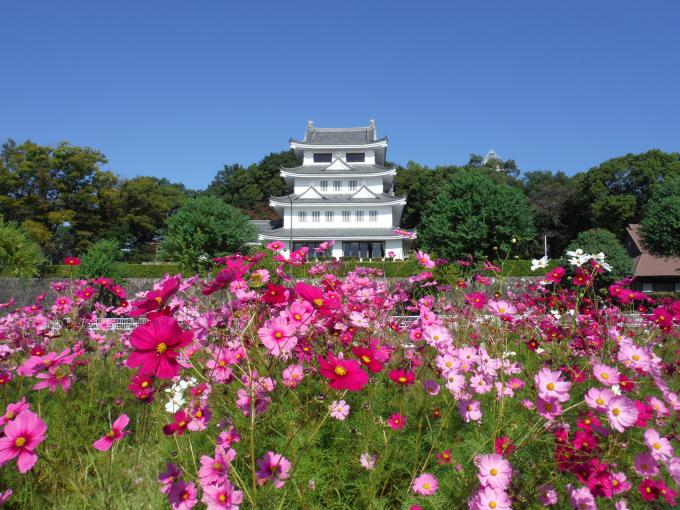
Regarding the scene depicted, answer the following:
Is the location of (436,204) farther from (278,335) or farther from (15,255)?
(278,335)

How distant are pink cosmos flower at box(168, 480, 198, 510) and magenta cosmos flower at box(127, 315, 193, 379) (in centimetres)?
33

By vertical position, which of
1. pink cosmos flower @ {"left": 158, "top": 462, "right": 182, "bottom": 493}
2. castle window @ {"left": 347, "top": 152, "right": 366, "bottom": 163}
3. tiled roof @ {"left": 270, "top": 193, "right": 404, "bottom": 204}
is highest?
castle window @ {"left": 347, "top": 152, "right": 366, "bottom": 163}

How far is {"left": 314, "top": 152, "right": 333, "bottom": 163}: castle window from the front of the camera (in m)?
30.7

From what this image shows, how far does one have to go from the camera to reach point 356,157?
30.8 meters

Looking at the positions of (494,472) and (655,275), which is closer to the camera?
(494,472)

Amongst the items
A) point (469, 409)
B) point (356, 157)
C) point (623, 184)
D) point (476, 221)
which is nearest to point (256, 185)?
point (356, 157)

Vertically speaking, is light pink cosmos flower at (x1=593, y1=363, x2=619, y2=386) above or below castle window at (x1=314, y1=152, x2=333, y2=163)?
below

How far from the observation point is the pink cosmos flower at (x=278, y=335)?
122 cm

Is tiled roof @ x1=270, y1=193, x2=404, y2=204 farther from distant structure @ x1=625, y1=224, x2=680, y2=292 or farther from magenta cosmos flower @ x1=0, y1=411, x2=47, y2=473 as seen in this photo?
magenta cosmos flower @ x1=0, y1=411, x2=47, y2=473

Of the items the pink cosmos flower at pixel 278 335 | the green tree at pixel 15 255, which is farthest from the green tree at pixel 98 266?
the pink cosmos flower at pixel 278 335

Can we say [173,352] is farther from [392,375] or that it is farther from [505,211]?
[505,211]

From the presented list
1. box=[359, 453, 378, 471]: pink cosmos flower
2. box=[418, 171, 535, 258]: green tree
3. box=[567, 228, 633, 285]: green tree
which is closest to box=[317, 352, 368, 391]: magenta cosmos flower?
box=[359, 453, 378, 471]: pink cosmos flower

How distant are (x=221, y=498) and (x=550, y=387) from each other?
0.90 meters

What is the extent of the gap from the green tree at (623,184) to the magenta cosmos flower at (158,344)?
36.4m
